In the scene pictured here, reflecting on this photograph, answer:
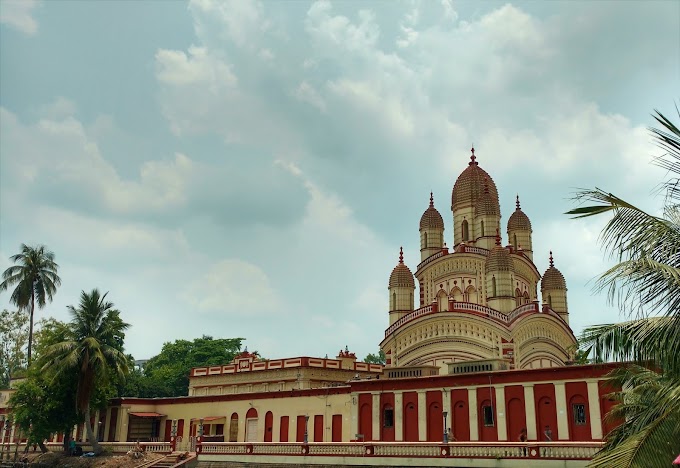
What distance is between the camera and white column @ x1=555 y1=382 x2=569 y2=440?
30422 millimetres

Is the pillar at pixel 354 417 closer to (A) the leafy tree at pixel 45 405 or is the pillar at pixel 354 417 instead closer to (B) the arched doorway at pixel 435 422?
(B) the arched doorway at pixel 435 422

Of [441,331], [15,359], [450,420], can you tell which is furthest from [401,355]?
[15,359]

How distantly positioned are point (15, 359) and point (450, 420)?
52.3 m

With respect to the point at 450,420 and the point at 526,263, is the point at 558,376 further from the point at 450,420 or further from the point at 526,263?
the point at 526,263

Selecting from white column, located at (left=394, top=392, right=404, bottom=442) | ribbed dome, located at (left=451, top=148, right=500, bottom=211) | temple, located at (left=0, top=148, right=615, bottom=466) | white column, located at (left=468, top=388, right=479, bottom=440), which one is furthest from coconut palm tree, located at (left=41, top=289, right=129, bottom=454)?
ribbed dome, located at (left=451, top=148, right=500, bottom=211)

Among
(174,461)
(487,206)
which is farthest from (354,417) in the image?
(487,206)

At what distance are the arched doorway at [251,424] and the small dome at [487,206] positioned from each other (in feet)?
70.6

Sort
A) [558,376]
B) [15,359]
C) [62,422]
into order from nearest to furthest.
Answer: [558,376]
[62,422]
[15,359]

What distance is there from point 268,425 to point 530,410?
725 inches

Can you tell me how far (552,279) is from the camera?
2078 inches

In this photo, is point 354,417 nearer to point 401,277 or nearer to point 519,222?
point 401,277

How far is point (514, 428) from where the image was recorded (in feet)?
105

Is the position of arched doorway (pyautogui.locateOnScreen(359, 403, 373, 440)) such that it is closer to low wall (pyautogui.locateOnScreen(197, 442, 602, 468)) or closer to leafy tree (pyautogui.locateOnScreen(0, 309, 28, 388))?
low wall (pyautogui.locateOnScreen(197, 442, 602, 468))

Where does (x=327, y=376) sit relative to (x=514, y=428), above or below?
above
